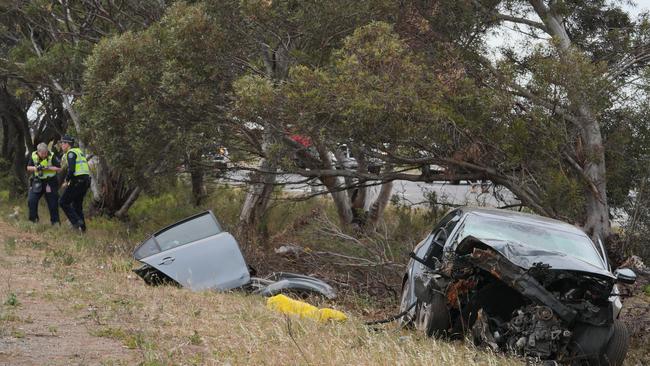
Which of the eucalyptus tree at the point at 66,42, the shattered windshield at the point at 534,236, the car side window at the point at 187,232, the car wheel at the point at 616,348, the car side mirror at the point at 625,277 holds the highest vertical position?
the eucalyptus tree at the point at 66,42

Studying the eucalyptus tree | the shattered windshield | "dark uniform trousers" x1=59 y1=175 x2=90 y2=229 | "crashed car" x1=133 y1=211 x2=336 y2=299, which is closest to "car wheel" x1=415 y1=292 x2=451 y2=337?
the shattered windshield

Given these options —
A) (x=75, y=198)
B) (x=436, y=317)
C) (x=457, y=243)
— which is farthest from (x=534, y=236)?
(x=75, y=198)

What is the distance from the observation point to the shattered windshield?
8.40 meters

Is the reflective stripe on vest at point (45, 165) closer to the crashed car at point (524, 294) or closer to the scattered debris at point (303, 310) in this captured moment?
the scattered debris at point (303, 310)

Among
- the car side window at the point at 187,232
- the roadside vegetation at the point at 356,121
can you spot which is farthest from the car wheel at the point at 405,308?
the car side window at the point at 187,232

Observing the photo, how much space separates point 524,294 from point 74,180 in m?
11.6

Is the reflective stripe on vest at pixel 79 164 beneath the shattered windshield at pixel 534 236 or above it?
beneath

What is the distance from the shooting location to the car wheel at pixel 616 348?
7508 mm

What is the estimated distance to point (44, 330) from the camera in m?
7.25

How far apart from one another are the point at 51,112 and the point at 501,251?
868 inches

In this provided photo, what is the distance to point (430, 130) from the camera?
13797 mm

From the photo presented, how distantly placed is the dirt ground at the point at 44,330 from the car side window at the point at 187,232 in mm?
1437

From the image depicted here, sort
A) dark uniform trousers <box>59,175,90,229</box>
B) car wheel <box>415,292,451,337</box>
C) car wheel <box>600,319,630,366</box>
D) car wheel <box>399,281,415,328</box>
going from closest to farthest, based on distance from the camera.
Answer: car wheel <box>600,319,630,366</box> → car wheel <box>415,292,451,337</box> → car wheel <box>399,281,415,328</box> → dark uniform trousers <box>59,175,90,229</box>

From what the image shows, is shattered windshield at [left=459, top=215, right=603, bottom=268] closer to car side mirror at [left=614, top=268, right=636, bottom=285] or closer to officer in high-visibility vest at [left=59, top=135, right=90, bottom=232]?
car side mirror at [left=614, top=268, right=636, bottom=285]
